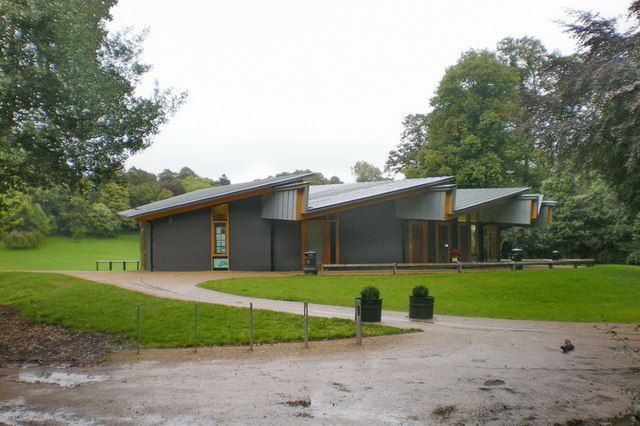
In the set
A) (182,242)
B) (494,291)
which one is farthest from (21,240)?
(494,291)

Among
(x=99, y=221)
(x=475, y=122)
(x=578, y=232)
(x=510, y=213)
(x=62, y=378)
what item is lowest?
(x=62, y=378)

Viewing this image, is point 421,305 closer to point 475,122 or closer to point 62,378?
point 62,378

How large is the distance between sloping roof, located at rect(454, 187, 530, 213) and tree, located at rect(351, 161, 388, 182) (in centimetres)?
4180

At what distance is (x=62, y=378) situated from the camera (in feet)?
27.8

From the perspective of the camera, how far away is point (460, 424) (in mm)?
5965

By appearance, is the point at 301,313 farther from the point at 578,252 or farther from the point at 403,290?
the point at 578,252

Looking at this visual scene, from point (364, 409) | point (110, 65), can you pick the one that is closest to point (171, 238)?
point (110, 65)

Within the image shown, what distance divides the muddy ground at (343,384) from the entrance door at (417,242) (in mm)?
16785

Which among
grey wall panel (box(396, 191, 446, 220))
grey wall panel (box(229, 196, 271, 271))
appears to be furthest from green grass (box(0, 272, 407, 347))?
grey wall panel (box(396, 191, 446, 220))

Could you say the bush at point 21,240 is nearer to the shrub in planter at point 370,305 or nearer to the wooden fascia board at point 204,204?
the wooden fascia board at point 204,204

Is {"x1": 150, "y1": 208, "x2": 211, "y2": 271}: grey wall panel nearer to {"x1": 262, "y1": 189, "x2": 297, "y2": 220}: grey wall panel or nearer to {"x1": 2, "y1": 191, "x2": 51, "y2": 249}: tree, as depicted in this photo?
{"x1": 262, "y1": 189, "x2": 297, "y2": 220}: grey wall panel

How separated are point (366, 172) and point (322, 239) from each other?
50.0 meters

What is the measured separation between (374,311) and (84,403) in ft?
24.0

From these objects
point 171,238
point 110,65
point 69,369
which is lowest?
point 69,369
